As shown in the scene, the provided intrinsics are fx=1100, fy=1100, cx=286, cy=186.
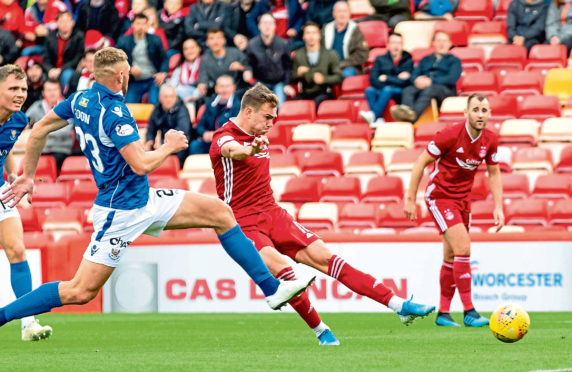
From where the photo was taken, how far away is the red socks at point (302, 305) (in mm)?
7469

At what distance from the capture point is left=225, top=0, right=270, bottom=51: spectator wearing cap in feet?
58.7

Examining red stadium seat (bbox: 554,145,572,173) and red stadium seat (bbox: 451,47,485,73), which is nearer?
red stadium seat (bbox: 554,145,572,173)

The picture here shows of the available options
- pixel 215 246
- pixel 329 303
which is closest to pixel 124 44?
pixel 215 246

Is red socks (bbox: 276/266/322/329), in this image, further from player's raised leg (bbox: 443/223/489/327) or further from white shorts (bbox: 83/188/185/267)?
player's raised leg (bbox: 443/223/489/327)

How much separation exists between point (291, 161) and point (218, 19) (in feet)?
11.5

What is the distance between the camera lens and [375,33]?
17781 mm

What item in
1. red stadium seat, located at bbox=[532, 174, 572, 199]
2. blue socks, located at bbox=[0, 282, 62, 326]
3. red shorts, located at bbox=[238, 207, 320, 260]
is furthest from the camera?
red stadium seat, located at bbox=[532, 174, 572, 199]

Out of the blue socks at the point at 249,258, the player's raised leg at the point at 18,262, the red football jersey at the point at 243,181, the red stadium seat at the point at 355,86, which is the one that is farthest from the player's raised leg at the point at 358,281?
the red stadium seat at the point at 355,86

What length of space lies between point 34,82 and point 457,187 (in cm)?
1019

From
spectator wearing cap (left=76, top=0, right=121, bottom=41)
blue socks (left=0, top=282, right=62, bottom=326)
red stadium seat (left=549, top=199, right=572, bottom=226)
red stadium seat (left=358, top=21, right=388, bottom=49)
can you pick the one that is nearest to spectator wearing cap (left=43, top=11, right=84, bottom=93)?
spectator wearing cap (left=76, top=0, right=121, bottom=41)

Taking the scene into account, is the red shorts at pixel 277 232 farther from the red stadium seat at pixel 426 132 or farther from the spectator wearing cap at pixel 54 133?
the spectator wearing cap at pixel 54 133

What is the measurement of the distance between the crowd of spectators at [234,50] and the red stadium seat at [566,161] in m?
2.21

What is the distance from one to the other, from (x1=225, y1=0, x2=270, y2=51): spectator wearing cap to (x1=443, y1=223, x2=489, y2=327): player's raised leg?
8663 mm

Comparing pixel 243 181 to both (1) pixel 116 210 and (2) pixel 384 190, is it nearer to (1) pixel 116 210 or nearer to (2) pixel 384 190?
(1) pixel 116 210
